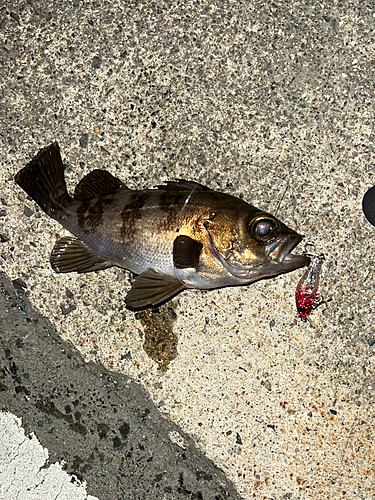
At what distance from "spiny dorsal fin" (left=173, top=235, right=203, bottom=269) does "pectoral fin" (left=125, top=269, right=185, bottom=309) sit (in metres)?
0.16

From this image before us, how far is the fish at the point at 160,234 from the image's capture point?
2.82m

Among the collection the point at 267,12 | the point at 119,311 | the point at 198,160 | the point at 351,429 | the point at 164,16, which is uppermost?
the point at 267,12

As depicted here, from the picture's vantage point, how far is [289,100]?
11.0 feet

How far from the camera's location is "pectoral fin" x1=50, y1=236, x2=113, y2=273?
316cm

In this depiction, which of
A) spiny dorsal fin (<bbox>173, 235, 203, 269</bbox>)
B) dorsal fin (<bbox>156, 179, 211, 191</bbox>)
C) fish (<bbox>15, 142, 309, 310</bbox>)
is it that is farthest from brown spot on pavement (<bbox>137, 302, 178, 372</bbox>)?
dorsal fin (<bbox>156, 179, 211, 191</bbox>)

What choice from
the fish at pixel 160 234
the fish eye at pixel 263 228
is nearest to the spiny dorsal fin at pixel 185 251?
the fish at pixel 160 234

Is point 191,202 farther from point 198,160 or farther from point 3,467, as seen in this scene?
point 3,467

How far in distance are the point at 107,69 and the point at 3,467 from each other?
2755 mm

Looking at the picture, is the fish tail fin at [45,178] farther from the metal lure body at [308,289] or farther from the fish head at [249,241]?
the metal lure body at [308,289]

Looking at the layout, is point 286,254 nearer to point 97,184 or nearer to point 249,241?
point 249,241

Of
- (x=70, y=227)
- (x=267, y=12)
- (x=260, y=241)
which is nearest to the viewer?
(x=260, y=241)

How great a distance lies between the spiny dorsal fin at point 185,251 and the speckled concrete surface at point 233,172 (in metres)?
0.53

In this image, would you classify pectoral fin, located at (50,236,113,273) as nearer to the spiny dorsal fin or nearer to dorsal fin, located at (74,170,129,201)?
dorsal fin, located at (74,170,129,201)

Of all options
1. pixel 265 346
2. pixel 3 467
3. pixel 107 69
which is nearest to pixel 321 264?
pixel 265 346
